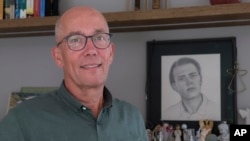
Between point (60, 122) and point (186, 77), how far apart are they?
2.62 ft

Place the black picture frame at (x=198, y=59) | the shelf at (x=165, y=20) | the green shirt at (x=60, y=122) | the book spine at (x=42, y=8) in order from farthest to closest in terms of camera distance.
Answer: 1. the book spine at (x=42, y=8)
2. the black picture frame at (x=198, y=59)
3. the shelf at (x=165, y=20)
4. the green shirt at (x=60, y=122)

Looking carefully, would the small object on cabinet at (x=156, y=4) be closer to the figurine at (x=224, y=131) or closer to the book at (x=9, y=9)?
the figurine at (x=224, y=131)

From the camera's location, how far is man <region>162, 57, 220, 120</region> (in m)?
1.83

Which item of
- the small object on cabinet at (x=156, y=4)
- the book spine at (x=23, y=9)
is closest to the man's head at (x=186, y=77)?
the small object on cabinet at (x=156, y=4)

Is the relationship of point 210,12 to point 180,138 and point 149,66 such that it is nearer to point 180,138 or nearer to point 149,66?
point 149,66

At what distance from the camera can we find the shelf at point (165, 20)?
1667 millimetres

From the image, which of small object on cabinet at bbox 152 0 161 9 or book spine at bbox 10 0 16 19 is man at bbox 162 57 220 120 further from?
book spine at bbox 10 0 16 19

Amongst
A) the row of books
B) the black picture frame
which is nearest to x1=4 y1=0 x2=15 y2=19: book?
the row of books

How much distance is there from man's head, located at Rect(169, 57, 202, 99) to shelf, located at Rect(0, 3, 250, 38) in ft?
0.58

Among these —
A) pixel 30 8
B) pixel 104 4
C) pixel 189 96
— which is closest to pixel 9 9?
pixel 30 8

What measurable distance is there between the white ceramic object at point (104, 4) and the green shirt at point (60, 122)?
745 millimetres

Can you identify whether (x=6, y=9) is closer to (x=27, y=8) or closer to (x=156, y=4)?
(x=27, y=8)

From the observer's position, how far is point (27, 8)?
79.4 inches

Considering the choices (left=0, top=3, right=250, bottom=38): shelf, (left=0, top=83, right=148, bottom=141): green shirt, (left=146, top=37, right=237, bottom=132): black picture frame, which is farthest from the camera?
(left=146, top=37, right=237, bottom=132): black picture frame
